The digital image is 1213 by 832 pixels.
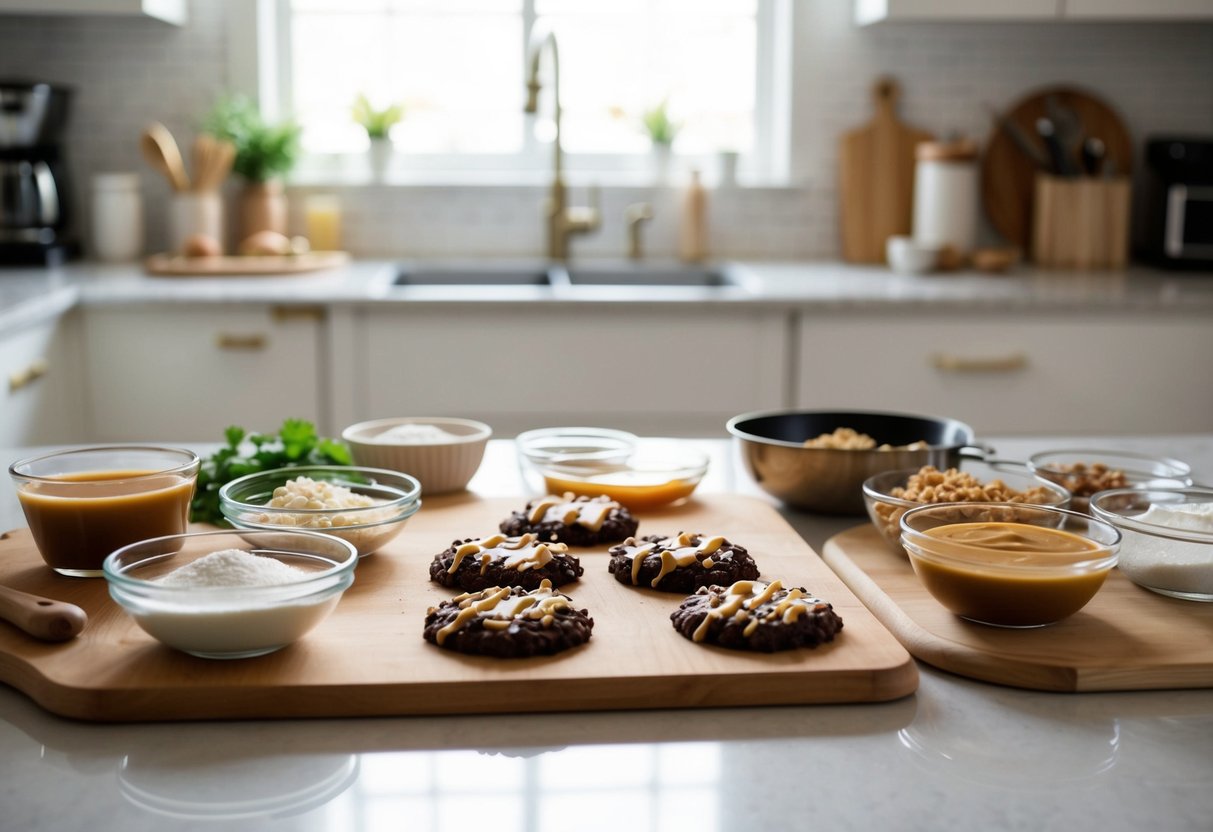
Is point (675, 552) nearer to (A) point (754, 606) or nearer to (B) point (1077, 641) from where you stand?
(A) point (754, 606)

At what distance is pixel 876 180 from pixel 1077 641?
2.95m

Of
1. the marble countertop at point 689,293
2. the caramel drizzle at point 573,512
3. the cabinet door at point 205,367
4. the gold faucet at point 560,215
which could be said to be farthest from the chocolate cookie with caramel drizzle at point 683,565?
the gold faucet at point 560,215

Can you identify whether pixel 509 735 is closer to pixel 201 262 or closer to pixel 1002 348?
pixel 1002 348

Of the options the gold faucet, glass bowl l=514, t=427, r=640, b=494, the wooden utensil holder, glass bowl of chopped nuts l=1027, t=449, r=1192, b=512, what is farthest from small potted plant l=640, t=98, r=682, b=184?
glass bowl of chopped nuts l=1027, t=449, r=1192, b=512

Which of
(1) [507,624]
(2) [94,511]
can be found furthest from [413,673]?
(2) [94,511]

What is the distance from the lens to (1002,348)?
3125mm

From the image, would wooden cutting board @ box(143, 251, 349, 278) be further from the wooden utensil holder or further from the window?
the wooden utensil holder

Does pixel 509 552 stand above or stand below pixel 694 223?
below

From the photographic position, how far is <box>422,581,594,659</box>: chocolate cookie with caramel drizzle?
1053 millimetres

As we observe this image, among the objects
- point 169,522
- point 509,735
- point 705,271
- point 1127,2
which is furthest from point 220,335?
point 1127,2

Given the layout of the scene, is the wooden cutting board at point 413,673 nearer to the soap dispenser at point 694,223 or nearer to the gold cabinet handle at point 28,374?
the gold cabinet handle at point 28,374

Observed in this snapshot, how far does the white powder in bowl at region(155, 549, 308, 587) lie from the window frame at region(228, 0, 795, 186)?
294cm

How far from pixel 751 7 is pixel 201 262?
1.88 m

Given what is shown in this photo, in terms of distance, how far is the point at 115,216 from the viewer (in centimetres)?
368
